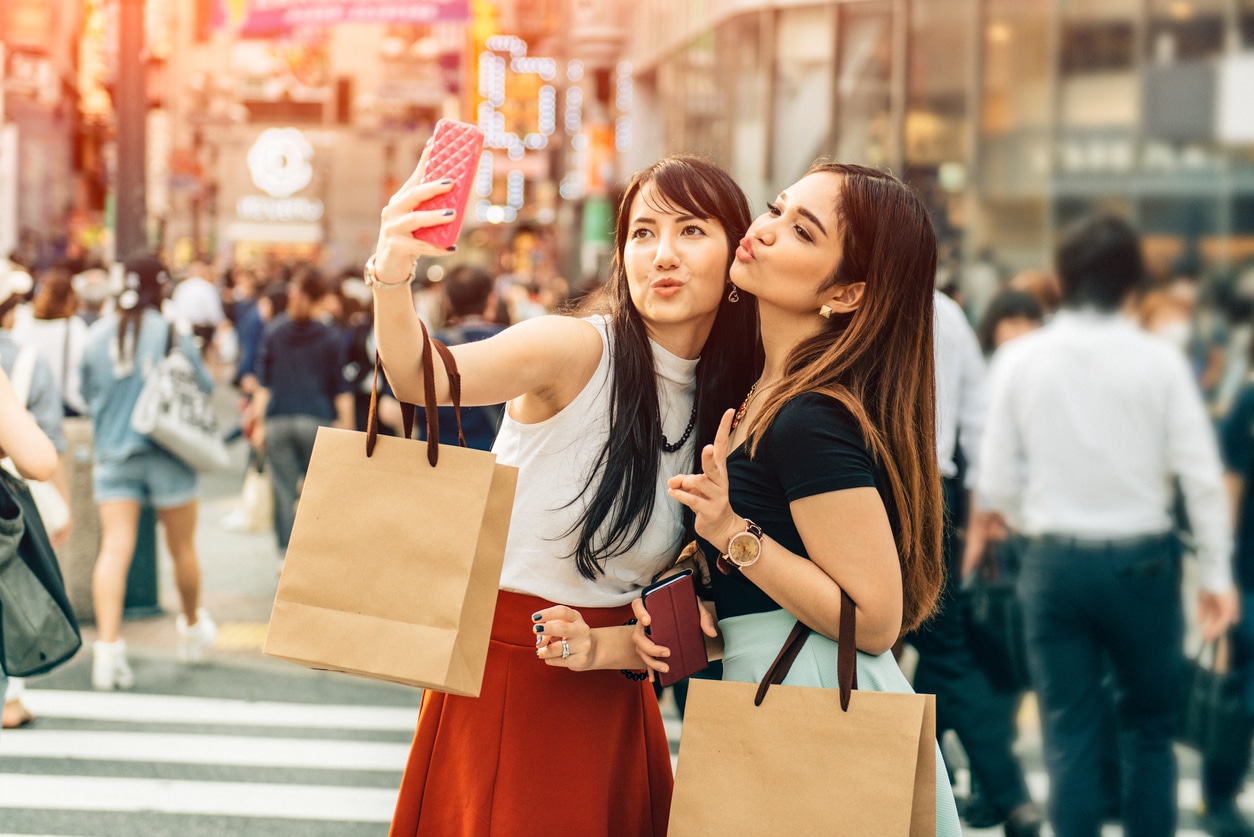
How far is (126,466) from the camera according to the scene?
649 cm

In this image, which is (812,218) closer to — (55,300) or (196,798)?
(196,798)

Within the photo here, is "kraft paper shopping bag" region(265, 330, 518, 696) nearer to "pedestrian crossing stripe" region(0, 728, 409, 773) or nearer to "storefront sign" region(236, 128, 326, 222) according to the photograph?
"pedestrian crossing stripe" region(0, 728, 409, 773)

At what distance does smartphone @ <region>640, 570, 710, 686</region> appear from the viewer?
2.41m

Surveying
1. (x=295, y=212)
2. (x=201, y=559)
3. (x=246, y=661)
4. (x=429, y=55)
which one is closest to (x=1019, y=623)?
(x=246, y=661)

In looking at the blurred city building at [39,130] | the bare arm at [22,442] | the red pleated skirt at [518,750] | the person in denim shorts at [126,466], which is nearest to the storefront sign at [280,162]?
the blurred city building at [39,130]

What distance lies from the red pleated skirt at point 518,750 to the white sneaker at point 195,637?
15.3 ft

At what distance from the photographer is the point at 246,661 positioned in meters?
7.15

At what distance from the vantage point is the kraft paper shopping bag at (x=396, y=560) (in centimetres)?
215

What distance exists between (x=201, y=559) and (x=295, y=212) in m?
24.9

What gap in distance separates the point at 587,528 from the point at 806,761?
2.13 ft

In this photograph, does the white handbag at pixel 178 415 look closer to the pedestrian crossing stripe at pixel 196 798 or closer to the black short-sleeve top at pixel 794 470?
the pedestrian crossing stripe at pixel 196 798

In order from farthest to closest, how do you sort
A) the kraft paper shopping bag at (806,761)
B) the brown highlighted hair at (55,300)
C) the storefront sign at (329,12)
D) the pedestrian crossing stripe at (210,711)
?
1. the storefront sign at (329,12)
2. the brown highlighted hair at (55,300)
3. the pedestrian crossing stripe at (210,711)
4. the kraft paper shopping bag at (806,761)

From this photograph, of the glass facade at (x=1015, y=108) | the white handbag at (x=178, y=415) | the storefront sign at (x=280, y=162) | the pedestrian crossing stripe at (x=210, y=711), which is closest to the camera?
the pedestrian crossing stripe at (x=210, y=711)

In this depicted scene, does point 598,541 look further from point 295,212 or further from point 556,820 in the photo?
point 295,212
